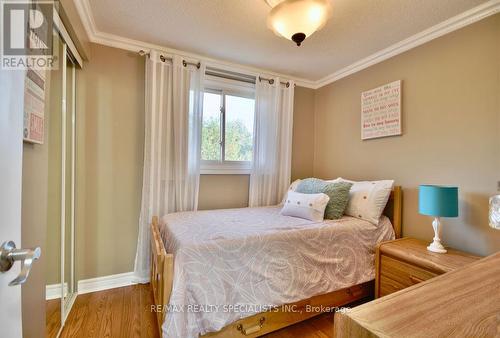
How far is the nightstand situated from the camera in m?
1.58

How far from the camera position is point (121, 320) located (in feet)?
5.85

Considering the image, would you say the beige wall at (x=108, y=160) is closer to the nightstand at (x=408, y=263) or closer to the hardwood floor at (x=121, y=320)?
the hardwood floor at (x=121, y=320)

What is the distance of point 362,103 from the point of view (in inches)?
103

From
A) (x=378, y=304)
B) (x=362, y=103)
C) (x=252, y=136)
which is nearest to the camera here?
(x=378, y=304)

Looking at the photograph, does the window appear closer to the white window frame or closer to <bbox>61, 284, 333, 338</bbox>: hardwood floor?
the white window frame

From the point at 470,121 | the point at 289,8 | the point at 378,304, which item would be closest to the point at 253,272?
the point at 378,304

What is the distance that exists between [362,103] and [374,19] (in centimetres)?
91

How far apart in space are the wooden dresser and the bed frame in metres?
1.03

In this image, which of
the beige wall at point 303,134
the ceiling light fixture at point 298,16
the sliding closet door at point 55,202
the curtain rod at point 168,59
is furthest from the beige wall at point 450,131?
the sliding closet door at point 55,202

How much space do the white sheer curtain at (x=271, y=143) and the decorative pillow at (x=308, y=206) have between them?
0.65m

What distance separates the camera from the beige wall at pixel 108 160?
7.08 feet

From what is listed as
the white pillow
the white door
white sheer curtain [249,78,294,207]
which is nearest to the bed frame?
the white pillow

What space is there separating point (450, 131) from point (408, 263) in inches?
44.9

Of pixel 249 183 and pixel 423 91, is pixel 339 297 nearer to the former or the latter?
pixel 249 183
